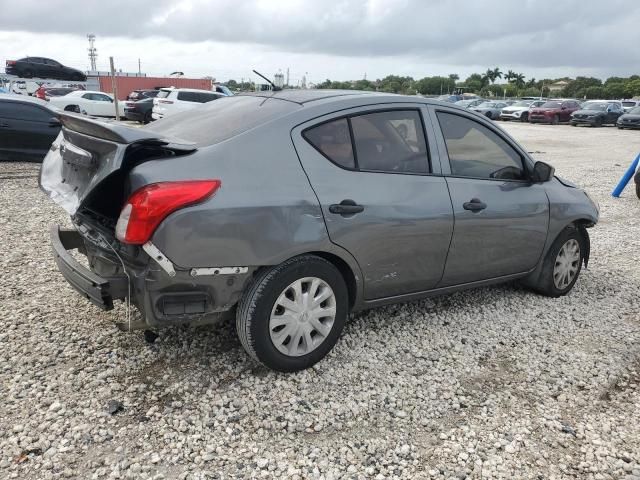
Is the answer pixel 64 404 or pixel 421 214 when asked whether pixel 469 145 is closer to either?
pixel 421 214

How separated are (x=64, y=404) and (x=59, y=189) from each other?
4.04 ft

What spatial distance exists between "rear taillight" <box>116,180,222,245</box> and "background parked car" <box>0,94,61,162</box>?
328 inches

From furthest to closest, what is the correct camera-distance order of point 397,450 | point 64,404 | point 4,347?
point 4,347 → point 64,404 → point 397,450

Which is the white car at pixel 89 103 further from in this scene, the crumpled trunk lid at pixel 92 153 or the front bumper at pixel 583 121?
the front bumper at pixel 583 121

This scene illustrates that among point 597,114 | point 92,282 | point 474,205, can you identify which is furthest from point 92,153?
point 597,114

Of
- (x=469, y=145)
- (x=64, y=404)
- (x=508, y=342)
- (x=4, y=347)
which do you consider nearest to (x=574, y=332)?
(x=508, y=342)

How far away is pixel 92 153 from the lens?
9.65 feet

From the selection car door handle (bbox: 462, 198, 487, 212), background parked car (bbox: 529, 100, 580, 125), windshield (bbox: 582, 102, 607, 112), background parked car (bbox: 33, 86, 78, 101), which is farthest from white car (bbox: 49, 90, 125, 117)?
Result: windshield (bbox: 582, 102, 607, 112)

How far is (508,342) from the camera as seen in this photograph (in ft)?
12.7

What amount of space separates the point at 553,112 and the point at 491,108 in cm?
501

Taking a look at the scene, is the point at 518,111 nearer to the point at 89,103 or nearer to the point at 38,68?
the point at 89,103

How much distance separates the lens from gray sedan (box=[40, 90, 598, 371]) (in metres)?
2.74

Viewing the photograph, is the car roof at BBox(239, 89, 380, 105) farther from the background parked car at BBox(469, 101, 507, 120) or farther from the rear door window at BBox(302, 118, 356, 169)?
the background parked car at BBox(469, 101, 507, 120)

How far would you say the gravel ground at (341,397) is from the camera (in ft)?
8.36
